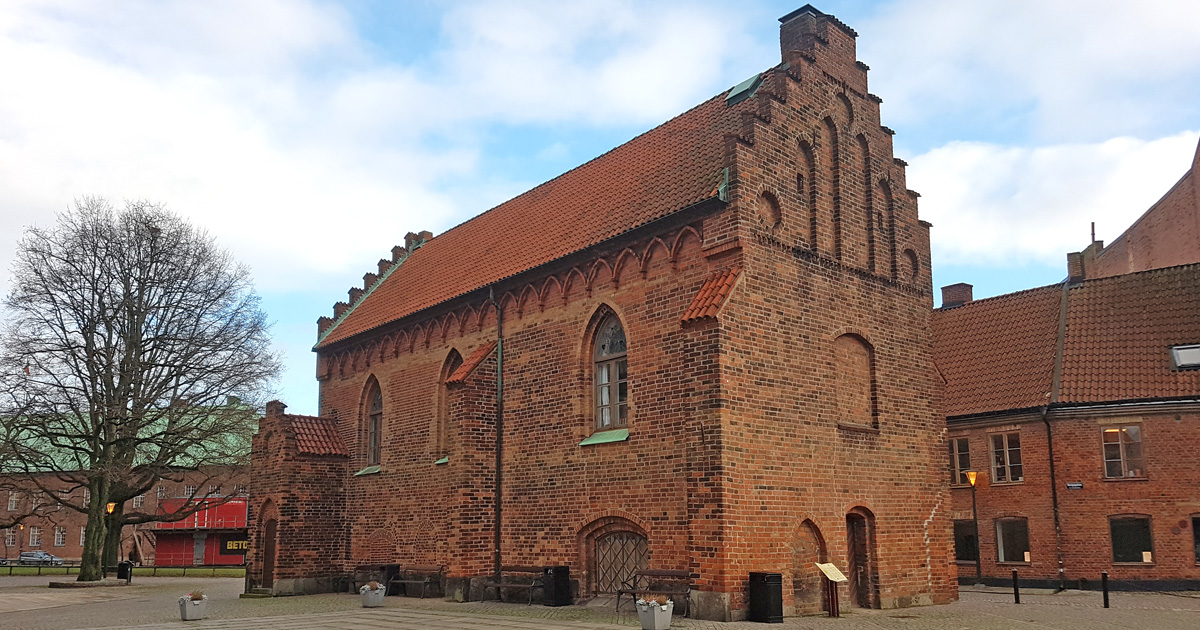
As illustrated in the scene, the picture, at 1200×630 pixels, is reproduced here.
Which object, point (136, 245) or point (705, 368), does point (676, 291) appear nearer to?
point (705, 368)

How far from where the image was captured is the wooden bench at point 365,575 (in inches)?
849

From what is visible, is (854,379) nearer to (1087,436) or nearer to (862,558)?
(862,558)

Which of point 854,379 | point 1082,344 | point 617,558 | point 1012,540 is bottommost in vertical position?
point 1012,540

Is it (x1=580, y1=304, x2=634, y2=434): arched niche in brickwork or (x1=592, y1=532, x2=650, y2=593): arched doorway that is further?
(x1=580, y1=304, x2=634, y2=434): arched niche in brickwork

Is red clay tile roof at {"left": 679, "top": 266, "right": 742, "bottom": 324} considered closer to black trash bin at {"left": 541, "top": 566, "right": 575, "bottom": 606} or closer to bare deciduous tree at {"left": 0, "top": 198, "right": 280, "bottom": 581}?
black trash bin at {"left": 541, "top": 566, "right": 575, "bottom": 606}

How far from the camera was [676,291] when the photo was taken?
1591 centimetres

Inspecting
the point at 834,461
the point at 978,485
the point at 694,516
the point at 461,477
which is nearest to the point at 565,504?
the point at 461,477

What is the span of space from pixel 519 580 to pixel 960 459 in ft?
51.6

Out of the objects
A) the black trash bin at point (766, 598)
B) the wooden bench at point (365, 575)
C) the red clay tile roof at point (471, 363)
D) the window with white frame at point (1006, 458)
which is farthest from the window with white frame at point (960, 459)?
the wooden bench at point (365, 575)

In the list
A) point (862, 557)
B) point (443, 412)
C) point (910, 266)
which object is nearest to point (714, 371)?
point (862, 557)

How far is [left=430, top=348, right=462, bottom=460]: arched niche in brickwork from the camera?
21.8 metres

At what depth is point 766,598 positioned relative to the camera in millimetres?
13578

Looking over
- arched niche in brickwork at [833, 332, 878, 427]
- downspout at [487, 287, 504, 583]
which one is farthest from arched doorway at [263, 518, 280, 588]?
arched niche in brickwork at [833, 332, 878, 427]

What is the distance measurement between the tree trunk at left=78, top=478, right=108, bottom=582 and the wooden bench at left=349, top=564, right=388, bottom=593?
1148 centimetres
